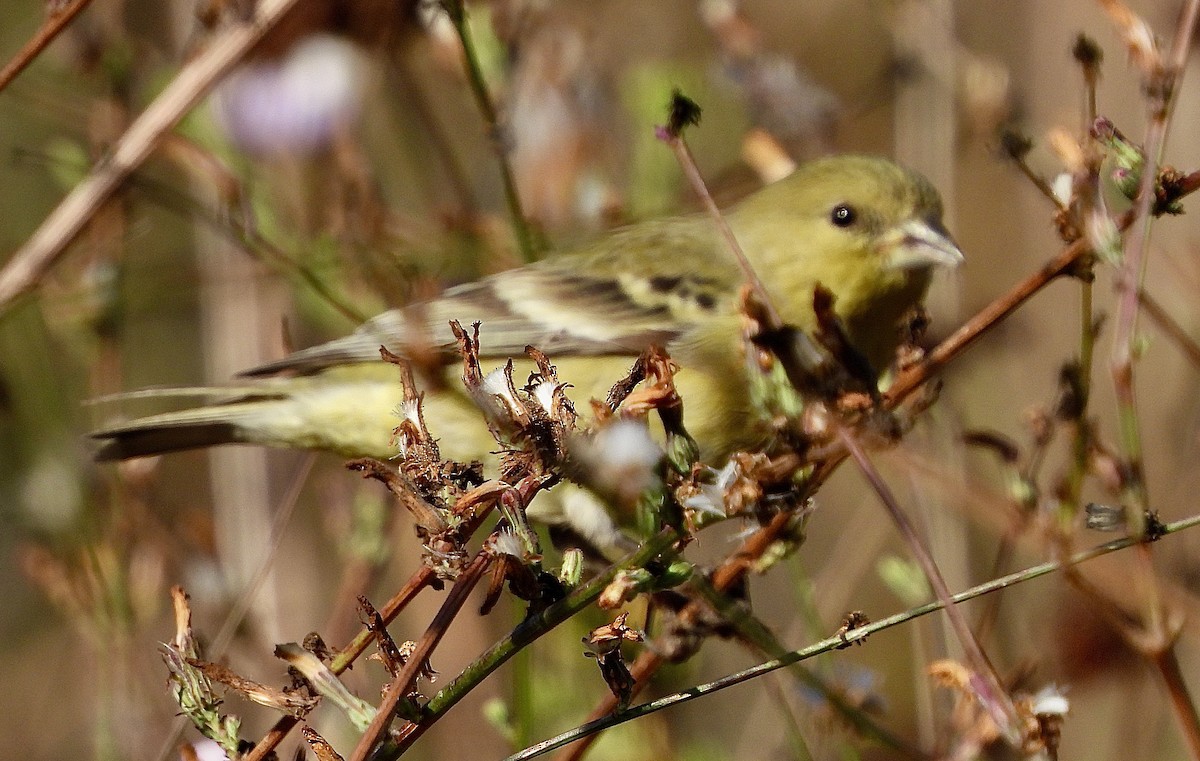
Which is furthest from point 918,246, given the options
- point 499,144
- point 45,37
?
point 45,37

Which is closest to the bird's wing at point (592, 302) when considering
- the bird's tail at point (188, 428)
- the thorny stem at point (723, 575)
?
the bird's tail at point (188, 428)

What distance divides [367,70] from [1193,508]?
2.53m

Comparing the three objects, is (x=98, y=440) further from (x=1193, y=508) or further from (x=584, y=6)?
(x=584, y=6)

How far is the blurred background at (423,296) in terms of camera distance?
271 cm

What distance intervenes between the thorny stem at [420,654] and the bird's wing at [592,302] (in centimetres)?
169

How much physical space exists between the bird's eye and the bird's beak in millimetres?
106

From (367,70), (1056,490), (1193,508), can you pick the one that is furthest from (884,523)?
(367,70)

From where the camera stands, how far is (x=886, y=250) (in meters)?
2.80

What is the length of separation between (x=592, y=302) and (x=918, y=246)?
85 cm

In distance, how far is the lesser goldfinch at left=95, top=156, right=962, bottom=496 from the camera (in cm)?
269

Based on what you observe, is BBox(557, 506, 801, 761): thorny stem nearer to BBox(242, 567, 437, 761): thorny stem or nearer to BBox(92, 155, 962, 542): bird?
BBox(242, 567, 437, 761): thorny stem

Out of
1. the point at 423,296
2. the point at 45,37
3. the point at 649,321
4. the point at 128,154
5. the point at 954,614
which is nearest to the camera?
the point at 954,614

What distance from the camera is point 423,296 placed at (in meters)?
2.65

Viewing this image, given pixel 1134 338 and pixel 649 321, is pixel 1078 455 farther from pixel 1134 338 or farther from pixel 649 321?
pixel 649 321
